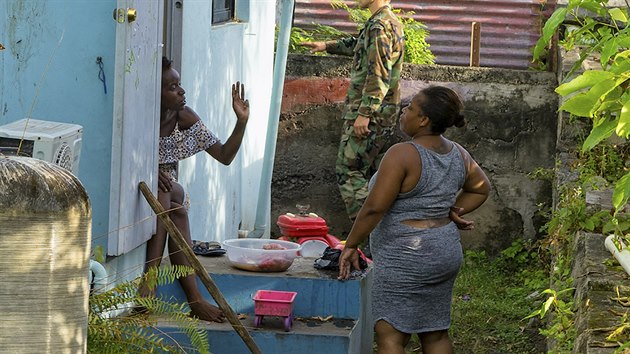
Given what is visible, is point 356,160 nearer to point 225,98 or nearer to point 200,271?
point 225,98

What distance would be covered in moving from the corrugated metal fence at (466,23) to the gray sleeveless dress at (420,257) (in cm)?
677

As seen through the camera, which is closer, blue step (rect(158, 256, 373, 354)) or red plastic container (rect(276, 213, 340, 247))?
blue step (rect(158, 256, 373, 354))

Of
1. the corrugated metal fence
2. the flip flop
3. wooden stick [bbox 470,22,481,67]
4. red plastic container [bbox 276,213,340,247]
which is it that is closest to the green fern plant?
the flip flop

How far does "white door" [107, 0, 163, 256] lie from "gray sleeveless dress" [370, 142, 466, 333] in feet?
4.09

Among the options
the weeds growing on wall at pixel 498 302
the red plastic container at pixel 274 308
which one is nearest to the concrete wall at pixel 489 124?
the weeds growing on wall at pixel 498 302

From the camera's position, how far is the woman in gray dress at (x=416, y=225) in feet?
18.5

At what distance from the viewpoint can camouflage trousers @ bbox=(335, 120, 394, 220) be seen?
9211mm

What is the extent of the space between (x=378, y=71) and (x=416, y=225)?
342 centimetres

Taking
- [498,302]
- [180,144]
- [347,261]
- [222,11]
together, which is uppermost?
[222,11]

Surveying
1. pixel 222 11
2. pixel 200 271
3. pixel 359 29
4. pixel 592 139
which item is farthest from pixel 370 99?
pixel 592 139

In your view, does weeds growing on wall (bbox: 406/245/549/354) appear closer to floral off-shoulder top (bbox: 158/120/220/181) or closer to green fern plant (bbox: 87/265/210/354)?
floral off-shoulder top (bbox: 158/120/220/181)

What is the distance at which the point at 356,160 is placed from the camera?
30.4ft

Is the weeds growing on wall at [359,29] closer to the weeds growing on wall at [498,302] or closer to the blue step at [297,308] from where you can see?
the weeds growing on wall at [498,302]

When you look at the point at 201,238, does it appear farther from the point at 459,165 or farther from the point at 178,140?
the point at 459,165
